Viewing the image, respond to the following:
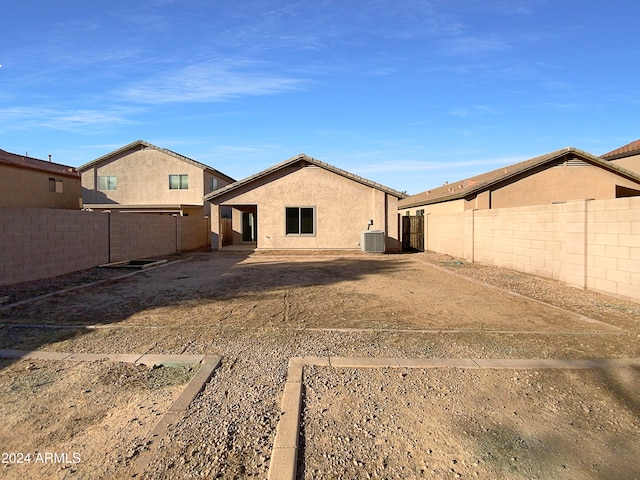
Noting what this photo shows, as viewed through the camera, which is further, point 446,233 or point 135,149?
point 135,149

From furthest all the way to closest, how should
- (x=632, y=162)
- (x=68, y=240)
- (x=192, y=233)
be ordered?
(x=632, y=162), (x=192, y=233), (x=68, y=240)

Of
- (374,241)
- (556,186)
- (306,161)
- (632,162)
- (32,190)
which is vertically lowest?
(374,241)

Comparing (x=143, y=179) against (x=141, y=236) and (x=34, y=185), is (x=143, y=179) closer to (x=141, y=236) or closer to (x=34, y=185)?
(x=34, y=185)

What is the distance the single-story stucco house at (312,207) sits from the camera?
67.1 feet

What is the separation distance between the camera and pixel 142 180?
3125 centimetres

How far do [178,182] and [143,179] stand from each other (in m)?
2.90

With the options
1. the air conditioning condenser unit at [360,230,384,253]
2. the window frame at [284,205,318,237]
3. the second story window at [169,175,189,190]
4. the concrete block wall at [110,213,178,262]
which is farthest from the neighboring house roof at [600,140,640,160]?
the second story window at [169,175,189,190]

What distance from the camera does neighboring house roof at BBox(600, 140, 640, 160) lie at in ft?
89.2

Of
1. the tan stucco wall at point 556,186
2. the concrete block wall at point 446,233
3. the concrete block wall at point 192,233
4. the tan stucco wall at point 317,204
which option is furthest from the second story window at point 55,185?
the tan stucco wall at point 556,186

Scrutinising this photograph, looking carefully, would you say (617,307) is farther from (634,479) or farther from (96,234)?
(96,234)

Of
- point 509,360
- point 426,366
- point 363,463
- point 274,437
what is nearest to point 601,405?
point 509,360

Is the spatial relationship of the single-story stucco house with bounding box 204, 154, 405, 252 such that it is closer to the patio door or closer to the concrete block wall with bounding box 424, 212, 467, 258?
the concrete block wall with bounding box 424, 212, 467, 258

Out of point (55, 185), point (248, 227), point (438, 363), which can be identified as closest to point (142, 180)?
point (55, 185)

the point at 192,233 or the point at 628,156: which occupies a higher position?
the point at 628,156
